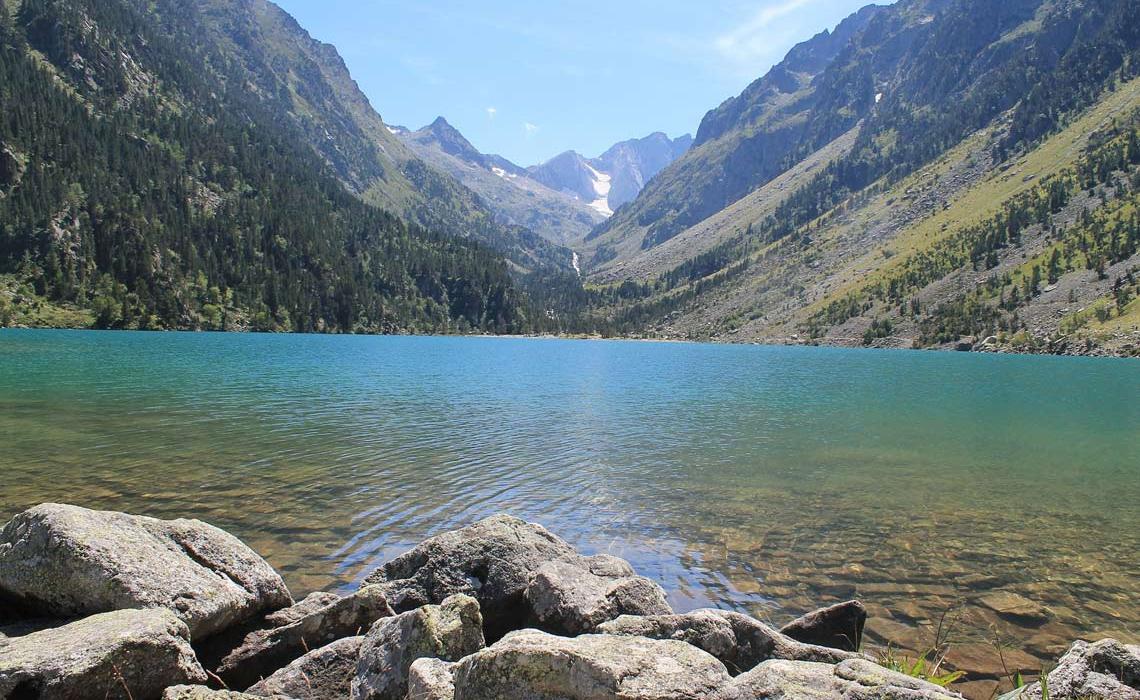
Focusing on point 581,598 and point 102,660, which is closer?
point 102,660

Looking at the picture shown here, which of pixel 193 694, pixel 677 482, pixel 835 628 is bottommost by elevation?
pixel 677 482

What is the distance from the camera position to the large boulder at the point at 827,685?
5.27 m

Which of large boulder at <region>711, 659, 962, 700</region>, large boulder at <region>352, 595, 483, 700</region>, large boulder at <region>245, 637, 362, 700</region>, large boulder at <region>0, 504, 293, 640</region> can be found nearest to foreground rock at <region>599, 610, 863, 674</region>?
large boulder at <region>352, 595, 483, 700</region>

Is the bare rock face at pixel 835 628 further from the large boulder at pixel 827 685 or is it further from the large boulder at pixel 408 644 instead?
the large boulder at pixel 408 644

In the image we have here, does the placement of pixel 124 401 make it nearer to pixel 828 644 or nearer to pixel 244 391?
pixel 244 391

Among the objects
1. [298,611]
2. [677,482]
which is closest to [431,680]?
[298,611]

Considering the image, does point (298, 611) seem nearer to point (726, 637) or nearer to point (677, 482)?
point (726, 637)

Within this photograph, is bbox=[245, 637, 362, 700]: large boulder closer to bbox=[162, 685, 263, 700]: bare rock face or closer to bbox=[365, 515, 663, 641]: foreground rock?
bbox=[162, 685, 263, 700]: bare rock face

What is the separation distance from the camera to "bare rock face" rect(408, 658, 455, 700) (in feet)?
21.5

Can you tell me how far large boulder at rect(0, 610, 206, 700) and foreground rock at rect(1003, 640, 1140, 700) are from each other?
9.20m

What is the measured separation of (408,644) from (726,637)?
13.6 feet

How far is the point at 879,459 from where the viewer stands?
29344mm

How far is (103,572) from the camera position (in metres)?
8.52

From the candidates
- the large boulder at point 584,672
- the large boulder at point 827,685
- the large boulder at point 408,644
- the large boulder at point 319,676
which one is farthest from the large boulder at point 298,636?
the large boulder at point 827,685
